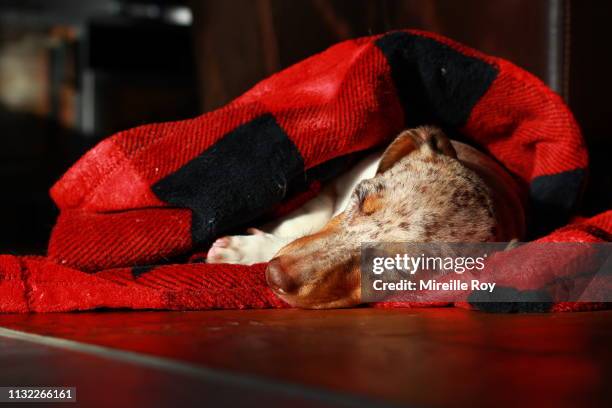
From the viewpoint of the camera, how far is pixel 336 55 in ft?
7.03

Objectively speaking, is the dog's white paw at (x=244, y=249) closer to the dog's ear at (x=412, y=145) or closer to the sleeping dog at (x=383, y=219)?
the sleeping dog at (x=383, y=219)

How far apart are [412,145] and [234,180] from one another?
39cm

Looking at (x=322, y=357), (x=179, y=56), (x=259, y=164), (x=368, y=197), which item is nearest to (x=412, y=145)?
(x=368, y=197)

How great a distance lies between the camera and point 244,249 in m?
1.85

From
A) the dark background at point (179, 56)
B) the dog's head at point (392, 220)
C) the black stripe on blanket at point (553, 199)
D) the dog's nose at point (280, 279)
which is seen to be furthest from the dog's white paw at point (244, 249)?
the dark background at point (179, 56)

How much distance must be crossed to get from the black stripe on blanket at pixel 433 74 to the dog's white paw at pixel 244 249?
0.51 m

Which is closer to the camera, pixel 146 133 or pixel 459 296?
pixel 459 296

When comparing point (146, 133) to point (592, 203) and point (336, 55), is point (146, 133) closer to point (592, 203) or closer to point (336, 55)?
point (336, 55)

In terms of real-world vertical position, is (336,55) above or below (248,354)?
above

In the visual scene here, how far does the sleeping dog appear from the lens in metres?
1.54

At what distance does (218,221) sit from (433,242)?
1.54 ft

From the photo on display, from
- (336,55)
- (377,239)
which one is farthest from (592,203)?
(377,239)

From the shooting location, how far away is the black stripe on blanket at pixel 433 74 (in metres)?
2.06

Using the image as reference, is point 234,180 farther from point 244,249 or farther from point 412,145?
point 412,145
